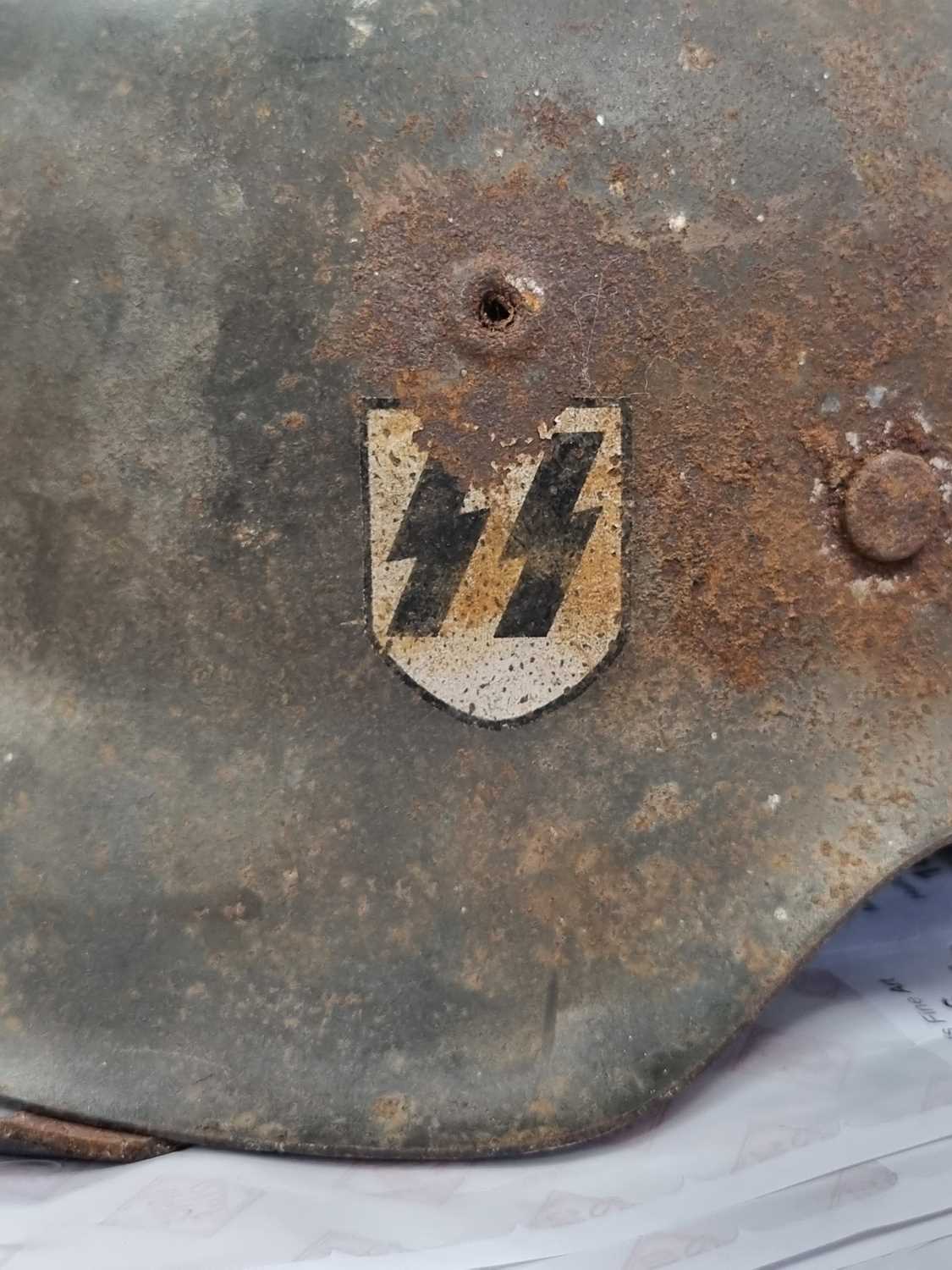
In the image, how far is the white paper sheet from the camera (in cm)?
97

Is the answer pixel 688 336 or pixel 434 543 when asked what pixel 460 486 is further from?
pixel 688 336

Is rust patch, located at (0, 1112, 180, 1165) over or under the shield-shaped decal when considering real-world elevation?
under

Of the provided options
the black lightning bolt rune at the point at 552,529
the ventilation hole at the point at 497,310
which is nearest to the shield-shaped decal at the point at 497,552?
the black lightning bolt rune at the point at 552,529

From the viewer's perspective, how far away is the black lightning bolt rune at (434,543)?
3.16 ft

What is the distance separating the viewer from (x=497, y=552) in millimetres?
967

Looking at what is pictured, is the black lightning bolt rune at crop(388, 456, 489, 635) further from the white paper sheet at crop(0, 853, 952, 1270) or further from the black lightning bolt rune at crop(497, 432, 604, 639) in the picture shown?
the white paper sheet at crop(0, 853, 952, 1270)

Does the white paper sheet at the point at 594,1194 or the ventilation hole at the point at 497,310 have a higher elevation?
the ventilation hole at the point at 497,310

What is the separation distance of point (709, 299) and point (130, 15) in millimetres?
674

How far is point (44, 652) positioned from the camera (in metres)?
1.00

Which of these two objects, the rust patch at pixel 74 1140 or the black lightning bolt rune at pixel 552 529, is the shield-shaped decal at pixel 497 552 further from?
the rust patch at pixel 74 1140

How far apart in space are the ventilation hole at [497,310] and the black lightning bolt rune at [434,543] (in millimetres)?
156

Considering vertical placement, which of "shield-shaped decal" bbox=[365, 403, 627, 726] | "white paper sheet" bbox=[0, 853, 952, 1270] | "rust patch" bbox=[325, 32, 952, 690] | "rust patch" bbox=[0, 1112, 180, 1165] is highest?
"rust patch" bbox=[325, 32, 952, 690]

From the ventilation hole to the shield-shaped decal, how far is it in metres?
0.12

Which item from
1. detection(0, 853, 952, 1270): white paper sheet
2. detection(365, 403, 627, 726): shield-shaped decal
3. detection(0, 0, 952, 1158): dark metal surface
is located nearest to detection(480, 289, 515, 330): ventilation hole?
detection(0, 0, 952, 1158): dark metal surface
